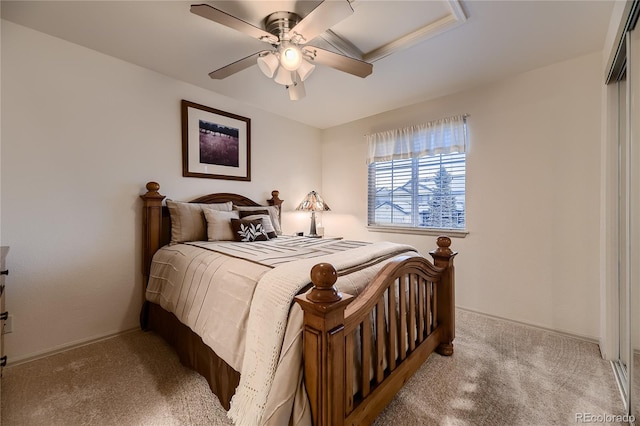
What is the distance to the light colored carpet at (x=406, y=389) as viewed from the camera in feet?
4.59

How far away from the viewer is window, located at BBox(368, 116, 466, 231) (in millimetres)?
2920

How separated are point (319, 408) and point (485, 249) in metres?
Answer: 2.44

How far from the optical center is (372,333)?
136 centimetres

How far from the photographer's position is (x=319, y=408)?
993 mm

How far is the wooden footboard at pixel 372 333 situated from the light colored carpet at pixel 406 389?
0.60 feet

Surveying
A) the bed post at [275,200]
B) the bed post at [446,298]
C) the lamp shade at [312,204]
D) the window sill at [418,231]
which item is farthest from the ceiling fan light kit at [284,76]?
the window sill at [418,231]

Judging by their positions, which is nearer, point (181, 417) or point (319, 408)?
point (319, 408)

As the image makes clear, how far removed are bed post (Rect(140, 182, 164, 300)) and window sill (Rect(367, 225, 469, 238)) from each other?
2.50 m

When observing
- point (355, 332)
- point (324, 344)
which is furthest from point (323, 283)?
point (355, 332)

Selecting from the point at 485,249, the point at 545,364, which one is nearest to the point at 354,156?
the point at 485,249

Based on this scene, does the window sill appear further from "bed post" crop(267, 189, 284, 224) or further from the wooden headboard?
the wooden headboard

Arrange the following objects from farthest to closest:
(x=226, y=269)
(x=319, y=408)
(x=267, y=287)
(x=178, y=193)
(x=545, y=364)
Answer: (x=178, y=193) < (x=545, y=364) < (x=226, y=269) < (x=267, y=287) < (x=319, y=408)

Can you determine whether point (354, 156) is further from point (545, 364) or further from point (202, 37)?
point (545, 364)

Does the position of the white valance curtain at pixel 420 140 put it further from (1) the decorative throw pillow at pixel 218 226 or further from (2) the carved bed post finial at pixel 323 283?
(2) the carved bed post finial at pixel 323 283
